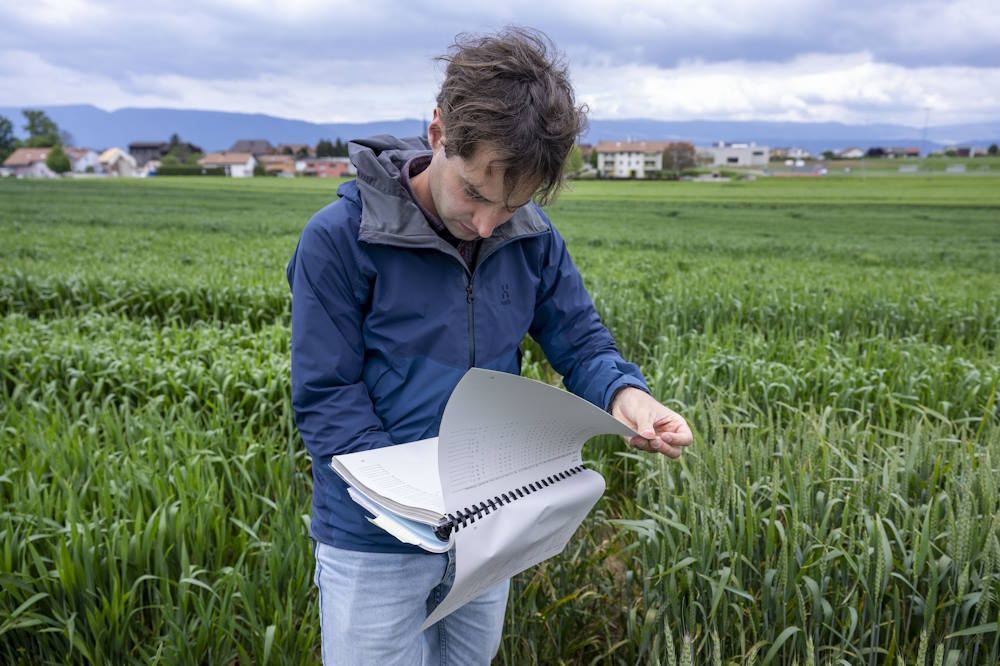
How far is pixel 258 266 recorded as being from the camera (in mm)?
8555

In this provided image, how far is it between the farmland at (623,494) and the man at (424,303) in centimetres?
41

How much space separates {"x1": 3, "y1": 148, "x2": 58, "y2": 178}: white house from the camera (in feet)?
206

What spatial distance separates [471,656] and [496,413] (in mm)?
834

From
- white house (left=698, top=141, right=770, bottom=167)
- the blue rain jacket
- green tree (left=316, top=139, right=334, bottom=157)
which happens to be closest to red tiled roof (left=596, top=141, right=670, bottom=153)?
white house (left=698, top=141, right=770, bottom=167)

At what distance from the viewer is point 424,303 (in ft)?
4.30

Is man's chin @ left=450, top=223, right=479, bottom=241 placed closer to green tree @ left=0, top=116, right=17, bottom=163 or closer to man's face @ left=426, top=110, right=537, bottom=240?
man's face @ left=426, top=110, right=537, bottom=240

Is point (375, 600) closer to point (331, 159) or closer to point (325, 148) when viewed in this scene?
point (331, 159)

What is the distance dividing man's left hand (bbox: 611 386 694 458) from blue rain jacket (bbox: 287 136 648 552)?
Answer: 4 cm

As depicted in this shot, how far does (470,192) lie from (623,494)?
1942 mm

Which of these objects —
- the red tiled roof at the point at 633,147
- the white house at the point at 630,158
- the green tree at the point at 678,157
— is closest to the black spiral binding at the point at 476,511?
the green tree at the point at 678,157

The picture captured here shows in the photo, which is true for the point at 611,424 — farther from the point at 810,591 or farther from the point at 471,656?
the point at 810,591

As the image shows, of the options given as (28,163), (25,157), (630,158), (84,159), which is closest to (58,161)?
(28,163)

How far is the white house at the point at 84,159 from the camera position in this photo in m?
80.6

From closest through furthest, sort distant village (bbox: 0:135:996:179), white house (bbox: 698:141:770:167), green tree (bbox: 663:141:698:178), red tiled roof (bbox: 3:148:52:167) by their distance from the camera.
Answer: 1. distant village (bbox: 0:135:996:179)
2. red tiled roof (bbox: 3:148:52:167)
3. green tree (bbox: 663:141:698:178)
4. white house (bbox: 698:141:770:167)
